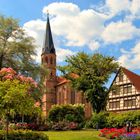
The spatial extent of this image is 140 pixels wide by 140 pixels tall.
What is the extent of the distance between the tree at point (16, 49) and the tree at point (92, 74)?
446 inches

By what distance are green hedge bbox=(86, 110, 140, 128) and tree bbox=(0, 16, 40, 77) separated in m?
9.23

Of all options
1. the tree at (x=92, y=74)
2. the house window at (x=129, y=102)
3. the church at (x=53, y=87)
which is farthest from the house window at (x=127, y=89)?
the church at (x=53, y=87)

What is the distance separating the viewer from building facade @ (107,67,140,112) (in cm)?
6619

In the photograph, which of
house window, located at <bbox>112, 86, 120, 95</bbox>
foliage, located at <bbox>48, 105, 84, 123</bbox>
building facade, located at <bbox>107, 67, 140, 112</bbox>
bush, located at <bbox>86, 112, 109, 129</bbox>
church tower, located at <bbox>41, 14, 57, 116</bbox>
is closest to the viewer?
bush, located at <bbox>86, 112, 109, 129</bbox>

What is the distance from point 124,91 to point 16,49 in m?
22.8

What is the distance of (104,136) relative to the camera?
3394 cm

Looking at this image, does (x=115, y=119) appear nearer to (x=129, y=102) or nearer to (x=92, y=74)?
(x=92, y=74)

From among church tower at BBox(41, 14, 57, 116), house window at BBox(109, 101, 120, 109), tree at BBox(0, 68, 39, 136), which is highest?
church tower at BBox(41, 14, 57, 116)

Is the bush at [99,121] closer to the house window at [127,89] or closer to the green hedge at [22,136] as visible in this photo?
the house window at [127,89]

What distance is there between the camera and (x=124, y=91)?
67750 millimetres

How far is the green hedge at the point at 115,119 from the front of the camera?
4469 centimetres

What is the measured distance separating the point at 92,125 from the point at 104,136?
1762 cm

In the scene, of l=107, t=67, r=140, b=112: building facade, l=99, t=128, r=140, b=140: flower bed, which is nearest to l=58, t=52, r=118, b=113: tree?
l=107, t=67, r=140, b=112: building facade

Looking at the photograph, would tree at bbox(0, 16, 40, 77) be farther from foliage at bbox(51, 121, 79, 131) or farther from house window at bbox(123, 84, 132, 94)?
house window at bbox(123, 84, 132, 94)
